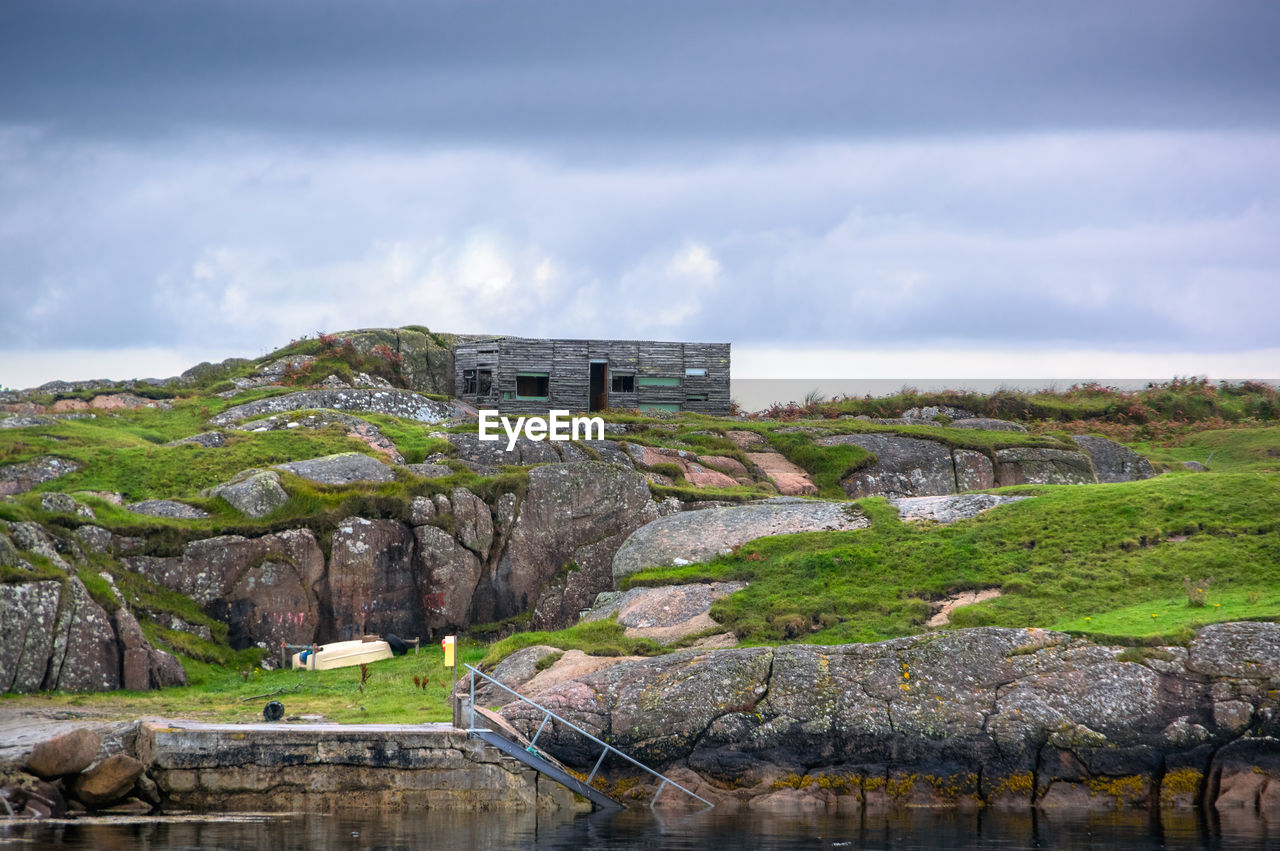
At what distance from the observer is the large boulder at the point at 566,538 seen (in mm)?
35781

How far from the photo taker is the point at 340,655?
3184 centimetres

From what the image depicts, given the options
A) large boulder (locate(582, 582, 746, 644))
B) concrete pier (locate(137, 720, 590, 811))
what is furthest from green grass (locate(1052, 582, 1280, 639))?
concrete pier (locate(137, 720, 590, 811))

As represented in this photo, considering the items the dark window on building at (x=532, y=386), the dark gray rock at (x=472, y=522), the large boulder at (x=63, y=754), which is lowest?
the large boulder at (x=63, y=754)

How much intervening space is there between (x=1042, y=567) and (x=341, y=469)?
66.4ft

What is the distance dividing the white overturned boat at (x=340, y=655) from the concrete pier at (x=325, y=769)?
8307 millimetres

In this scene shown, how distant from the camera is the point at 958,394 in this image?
2867 inches

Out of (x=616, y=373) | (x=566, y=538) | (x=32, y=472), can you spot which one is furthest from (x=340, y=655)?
(x=616, y=373)

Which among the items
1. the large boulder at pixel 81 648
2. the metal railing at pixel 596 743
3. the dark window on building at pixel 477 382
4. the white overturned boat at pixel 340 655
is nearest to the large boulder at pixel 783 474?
the white overturned boat at pixel 340 655

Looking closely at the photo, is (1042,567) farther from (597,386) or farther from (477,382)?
(477,382)

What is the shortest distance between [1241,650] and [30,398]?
173ft

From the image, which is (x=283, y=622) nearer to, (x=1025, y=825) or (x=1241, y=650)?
(x=1025, y=825)

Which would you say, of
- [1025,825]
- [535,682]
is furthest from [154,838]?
[1025,825]

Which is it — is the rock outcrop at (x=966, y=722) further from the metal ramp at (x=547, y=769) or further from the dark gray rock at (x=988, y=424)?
the dark gray rock at (x=988, y=424)

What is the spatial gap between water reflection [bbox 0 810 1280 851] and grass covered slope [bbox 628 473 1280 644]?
4.88 meters
